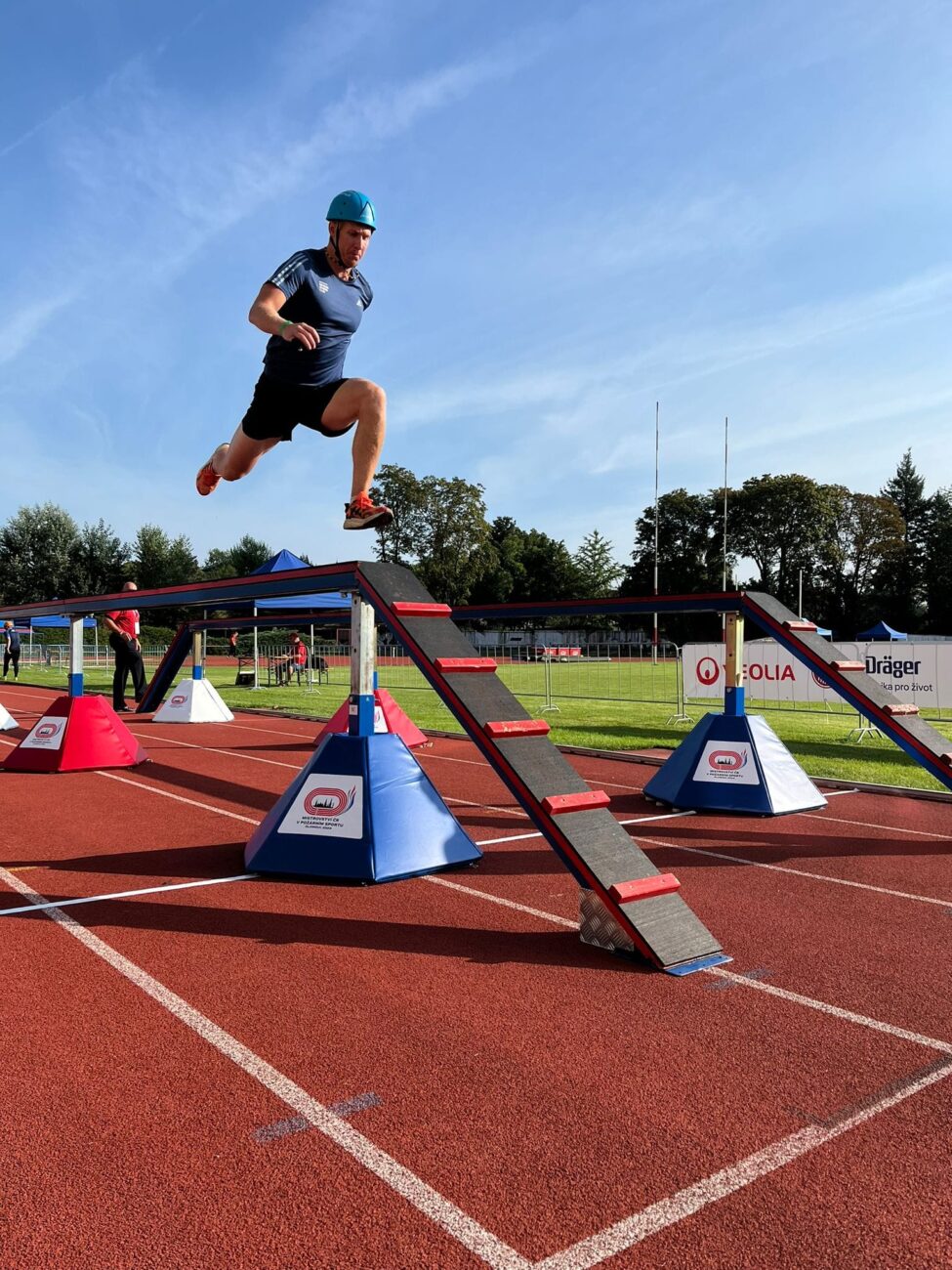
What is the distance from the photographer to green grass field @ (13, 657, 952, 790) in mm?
11781

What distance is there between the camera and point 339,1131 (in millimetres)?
2871

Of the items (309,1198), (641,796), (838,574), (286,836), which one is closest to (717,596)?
(641,796)

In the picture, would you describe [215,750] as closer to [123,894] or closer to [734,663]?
[123,894]

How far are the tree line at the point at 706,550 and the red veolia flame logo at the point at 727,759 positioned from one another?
52.2 m

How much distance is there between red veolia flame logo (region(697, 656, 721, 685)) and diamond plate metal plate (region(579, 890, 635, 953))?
1324 cm

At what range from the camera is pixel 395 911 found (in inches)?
211

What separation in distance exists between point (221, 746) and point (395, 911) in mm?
8925

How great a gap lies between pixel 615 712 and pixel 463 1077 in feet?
55.0

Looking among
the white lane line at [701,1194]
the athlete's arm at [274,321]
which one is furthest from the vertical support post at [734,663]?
the white lane line at [701,1194]

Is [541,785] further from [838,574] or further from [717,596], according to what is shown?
[838,574]

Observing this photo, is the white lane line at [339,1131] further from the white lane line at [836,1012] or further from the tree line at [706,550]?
the tree line at [706,550]

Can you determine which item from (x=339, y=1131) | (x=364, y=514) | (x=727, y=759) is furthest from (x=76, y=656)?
(x=339, y=1131)

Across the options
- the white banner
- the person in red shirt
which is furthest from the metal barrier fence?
the person in red shirt

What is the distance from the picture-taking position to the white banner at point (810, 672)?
51.5 ft
